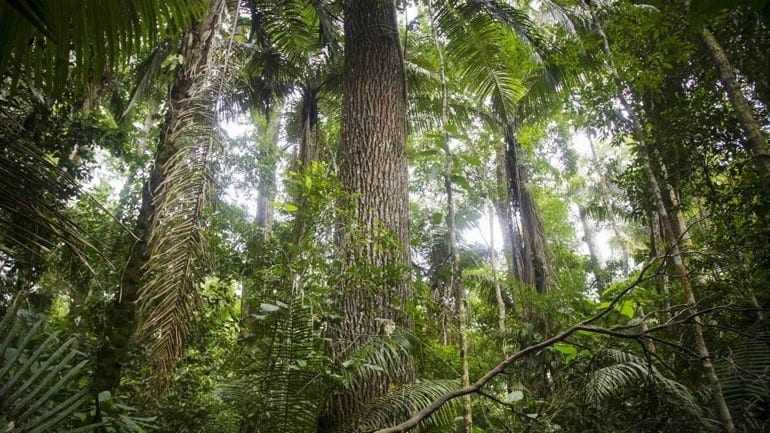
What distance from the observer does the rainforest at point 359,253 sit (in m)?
1.22

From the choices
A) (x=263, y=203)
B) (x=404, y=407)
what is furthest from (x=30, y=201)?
(x=263, y=203)

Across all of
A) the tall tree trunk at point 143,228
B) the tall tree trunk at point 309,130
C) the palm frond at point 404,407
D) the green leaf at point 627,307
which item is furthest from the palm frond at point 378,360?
the tall tree trunk at point 309,130

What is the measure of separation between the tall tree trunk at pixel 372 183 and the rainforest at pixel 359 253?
0.07 feet

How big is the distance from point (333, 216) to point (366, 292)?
2.15 feet

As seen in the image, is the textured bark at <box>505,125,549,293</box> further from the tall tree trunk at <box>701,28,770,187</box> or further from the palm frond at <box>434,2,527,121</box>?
the tall tree trunk at <box>701,28,770,187</box>

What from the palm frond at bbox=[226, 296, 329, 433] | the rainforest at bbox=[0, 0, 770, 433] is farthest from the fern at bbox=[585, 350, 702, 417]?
the palm frond at bbox=[226, 296, 329, 433]

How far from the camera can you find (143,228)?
3.86 metres

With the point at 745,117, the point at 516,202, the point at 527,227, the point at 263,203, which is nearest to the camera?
the point at 745,117

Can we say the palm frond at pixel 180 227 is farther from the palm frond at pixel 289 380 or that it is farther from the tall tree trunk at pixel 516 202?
the tall tree trunk at pixel 516 202

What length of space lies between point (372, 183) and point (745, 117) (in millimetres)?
2915

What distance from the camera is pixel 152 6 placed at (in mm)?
1208

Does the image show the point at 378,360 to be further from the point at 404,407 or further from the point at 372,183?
the point at 372,183

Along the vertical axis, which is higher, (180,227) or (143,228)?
(143,228)

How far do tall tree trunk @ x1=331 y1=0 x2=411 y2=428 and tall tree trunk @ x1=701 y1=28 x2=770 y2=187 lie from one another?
2.65 metres
